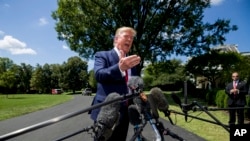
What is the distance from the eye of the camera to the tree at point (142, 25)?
3444cm

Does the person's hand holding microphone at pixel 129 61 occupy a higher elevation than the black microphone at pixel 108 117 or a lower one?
higher

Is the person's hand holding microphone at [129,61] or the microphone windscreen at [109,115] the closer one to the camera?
the microphone windscreen at [109,115]

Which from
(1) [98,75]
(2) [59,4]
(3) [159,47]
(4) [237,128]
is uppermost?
(2) [59,4]

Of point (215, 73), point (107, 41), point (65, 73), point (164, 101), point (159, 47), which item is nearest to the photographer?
point (164, 101)

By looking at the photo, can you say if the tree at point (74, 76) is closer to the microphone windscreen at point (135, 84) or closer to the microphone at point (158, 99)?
the microphone at point (158, 99)

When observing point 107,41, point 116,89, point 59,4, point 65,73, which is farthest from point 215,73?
point 65,73

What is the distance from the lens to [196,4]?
36094mm

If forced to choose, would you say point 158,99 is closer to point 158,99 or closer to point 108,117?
point 158,99

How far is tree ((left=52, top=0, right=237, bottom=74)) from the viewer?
113 feet

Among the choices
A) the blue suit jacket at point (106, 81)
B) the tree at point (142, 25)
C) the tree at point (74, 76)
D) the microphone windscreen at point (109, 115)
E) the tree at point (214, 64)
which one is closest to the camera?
the microphone windscreen at point (109, 115)

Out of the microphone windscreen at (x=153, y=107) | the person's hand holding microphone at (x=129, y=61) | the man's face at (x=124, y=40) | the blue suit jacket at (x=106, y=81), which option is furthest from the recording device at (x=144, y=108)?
the man's face at (x=124, y=40)

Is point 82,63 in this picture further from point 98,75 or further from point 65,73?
point 98,75

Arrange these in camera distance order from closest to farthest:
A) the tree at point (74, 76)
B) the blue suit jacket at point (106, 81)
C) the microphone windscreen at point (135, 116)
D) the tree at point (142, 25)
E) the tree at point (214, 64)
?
the microphone windscreen at point (135, 116) → the blue suit jacket at point (106, 81) → the tree at point (142, 25) → the tree at point (214, 64) → the tree at point (74, 76)

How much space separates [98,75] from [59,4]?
115ft
